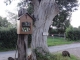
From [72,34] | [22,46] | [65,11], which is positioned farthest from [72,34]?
[22,46]

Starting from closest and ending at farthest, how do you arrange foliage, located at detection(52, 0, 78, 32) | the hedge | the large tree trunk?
the large tree trunk
the hedge
foliage, located at detection(52, 0, 78, 32)

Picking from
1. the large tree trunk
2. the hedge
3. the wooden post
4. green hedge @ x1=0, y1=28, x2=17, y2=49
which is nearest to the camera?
the wooden post

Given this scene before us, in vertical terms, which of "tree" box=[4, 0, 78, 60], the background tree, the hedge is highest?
the background tree

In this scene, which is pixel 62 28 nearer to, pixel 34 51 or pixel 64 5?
pixel 64 5

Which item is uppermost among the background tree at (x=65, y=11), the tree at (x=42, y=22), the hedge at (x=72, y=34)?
the background tree at (x=65, y=11)

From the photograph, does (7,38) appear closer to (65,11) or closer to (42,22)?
(42,22)

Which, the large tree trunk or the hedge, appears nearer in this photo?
the large tree trunk

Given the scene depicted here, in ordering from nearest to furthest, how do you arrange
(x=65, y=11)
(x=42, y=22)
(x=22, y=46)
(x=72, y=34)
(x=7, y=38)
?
Result: 1. (x=22, y=46)
2. (x=42, y=22)
3. (x=7, y=38)
4. (x=72, y=34)
5. (x=65, y=11)

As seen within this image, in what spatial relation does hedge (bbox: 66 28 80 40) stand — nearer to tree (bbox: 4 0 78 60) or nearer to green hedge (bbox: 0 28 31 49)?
green hedge (bbox: 0 28 31 49)

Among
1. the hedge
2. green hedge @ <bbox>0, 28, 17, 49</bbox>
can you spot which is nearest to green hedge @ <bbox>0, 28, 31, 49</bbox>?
green hedge @ <bbox>0, 28, 17, 49</bbox>

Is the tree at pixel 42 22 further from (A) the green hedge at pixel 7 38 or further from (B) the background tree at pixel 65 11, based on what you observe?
(B) the background tree at pixel 65 11

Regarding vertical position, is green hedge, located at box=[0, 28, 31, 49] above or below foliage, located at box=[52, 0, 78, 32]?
below

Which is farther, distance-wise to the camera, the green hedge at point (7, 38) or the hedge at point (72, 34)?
the hedge at point (72, 34)

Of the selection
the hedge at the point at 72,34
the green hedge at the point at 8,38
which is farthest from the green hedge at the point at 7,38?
the hedge at the point at 72,34
